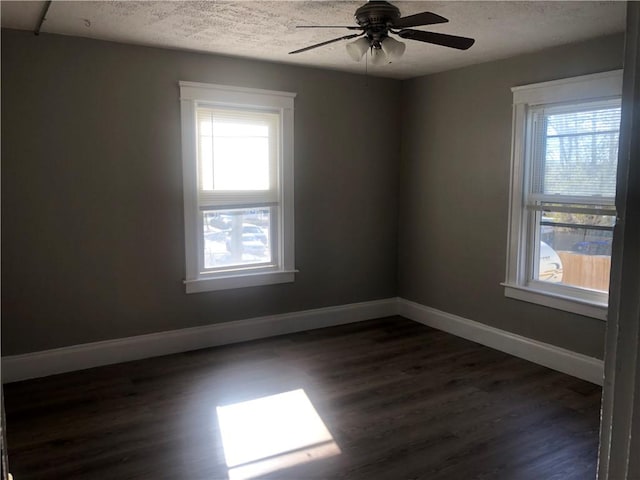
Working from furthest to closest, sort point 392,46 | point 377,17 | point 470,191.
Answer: point 470,191
point 392,46
point 377,17

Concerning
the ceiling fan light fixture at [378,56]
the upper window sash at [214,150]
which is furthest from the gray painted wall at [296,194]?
the ceiling fan light fixture at [378,56]

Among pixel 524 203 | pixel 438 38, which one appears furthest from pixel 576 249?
pixel 438 38

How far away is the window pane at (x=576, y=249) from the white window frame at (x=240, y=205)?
7.32 feet

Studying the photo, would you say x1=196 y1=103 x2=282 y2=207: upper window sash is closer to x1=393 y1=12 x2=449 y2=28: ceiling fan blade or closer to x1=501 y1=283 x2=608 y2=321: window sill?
x1=393 y1=12 x2=449 y2=28: ceiling fan blade

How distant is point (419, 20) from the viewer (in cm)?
268

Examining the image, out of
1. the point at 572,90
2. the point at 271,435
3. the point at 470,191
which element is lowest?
the point at 271,435

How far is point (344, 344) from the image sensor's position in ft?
15.3

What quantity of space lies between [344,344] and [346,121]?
7.11 feet

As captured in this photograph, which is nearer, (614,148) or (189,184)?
→ (614,148)

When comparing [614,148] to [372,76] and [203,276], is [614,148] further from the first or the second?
[203,276]

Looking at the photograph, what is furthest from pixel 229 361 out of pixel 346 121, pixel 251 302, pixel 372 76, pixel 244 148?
pixel 372 76

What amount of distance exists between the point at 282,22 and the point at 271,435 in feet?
8.61

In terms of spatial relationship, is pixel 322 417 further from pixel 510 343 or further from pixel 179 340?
pixel 510 343

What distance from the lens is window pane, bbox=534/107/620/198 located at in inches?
145
